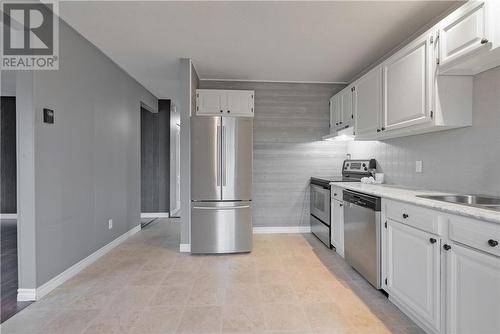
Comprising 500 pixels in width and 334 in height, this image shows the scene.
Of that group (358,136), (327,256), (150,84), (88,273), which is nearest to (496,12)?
(358,136)

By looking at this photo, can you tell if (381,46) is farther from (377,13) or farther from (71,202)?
(71,202)

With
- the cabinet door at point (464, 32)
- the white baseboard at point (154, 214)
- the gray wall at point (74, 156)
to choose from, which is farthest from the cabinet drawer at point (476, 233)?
the white baseboard at point (154, 214)

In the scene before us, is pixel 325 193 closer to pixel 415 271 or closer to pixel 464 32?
pixel 415 271

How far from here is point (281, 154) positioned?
4.35 m

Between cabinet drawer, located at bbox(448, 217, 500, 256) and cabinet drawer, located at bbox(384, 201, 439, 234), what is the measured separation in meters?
0.12

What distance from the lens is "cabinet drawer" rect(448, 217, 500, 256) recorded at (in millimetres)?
1211

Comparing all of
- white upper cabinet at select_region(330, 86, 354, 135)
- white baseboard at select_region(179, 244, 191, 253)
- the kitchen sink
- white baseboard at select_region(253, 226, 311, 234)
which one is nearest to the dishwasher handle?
the kitchen sink

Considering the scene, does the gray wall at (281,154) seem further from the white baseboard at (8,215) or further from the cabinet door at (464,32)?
the white baseboard at (8,215)

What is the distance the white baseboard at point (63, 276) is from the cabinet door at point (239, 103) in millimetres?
2476

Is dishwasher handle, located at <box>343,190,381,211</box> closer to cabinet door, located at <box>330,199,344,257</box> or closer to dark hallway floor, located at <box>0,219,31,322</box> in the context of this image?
cabinet door, located at <box>330,199,344,257</box>

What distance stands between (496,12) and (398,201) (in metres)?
1.33

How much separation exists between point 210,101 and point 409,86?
254cm

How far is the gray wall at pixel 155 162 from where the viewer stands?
561cm

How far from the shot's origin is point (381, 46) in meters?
3.04
